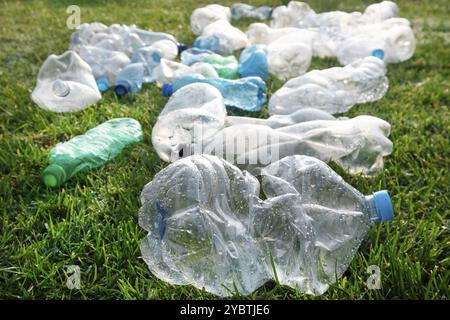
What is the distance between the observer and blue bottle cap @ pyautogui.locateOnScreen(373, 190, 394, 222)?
144cm

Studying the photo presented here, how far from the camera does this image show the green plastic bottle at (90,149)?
5.79 ft

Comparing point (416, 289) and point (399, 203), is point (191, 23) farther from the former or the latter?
point (416, 289)

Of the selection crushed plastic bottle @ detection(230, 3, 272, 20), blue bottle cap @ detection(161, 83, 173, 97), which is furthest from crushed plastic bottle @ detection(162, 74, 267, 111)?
crushed plastic bottle @ detection(230, 3, 272, 20)

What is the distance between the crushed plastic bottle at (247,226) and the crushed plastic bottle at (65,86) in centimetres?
122

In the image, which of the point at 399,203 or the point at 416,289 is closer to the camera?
the point at 416,289

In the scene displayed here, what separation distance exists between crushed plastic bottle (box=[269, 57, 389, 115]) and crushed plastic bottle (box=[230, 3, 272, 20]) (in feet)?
6.62

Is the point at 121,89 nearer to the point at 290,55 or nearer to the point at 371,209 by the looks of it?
the point at 290,55

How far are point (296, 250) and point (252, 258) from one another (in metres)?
0.14

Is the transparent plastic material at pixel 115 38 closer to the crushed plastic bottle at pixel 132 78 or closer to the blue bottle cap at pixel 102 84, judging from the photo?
the crushed plastic bottle at pixel 132 78

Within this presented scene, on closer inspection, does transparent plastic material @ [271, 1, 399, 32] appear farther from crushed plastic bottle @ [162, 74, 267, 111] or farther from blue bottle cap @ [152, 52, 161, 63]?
crushed plastic bottle @ [162, 74, 267, 111]

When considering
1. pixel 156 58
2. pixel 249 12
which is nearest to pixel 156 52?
pixel 156 58
